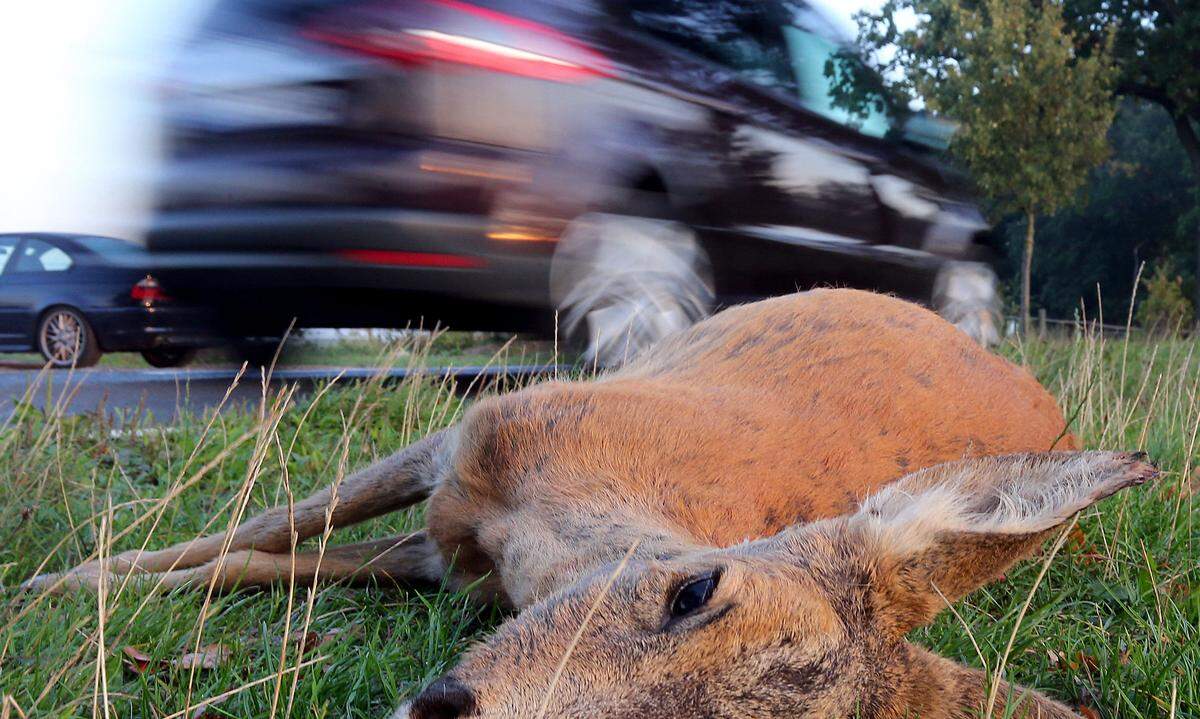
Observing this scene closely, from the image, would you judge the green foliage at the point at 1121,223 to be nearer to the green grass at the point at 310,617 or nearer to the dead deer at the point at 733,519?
the green grass at the point at 310,617

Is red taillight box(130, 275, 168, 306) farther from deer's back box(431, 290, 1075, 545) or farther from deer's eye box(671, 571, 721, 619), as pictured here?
deer's eye box(671, 571, 721, 619)

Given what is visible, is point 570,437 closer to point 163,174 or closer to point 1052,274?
point 163,174

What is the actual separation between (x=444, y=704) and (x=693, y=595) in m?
0.44

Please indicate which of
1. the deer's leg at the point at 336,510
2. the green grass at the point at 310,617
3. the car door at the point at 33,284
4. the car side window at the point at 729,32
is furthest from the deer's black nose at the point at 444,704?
the car door at the point at 33,284

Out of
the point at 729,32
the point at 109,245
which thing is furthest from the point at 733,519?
the point at 109,245

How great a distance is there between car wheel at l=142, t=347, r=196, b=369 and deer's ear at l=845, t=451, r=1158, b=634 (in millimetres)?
6638

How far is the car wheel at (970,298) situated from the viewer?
8617 millimetres

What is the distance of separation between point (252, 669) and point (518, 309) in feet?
10.5

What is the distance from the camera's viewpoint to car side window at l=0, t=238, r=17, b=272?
988cm

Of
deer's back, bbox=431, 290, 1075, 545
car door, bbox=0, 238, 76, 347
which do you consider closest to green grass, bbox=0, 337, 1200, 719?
deer's back, bbox=431, 290, 1075, 545

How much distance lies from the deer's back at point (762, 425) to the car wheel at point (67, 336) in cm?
656

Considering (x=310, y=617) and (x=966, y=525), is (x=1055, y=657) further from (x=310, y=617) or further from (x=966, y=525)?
(x=310, y=617)

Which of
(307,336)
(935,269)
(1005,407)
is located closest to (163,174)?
(307,336)

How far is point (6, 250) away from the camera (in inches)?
395
